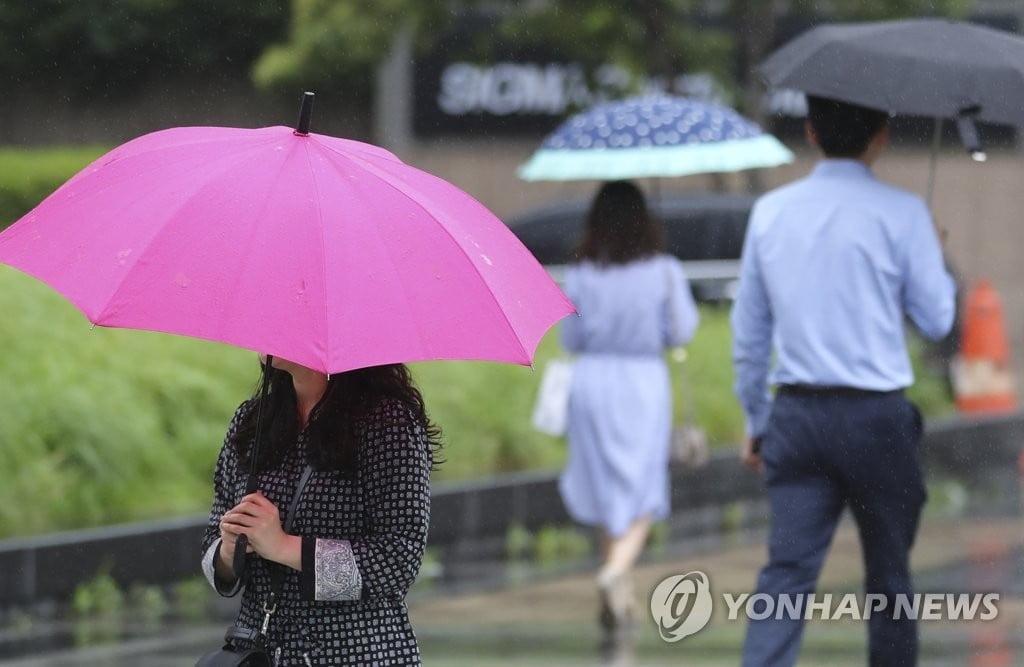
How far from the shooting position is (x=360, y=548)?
3424mm

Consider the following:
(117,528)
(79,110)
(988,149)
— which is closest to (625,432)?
(117,528)

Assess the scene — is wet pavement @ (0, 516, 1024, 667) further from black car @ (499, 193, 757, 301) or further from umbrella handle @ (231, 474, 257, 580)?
black car @ (499, 193, 757, 301)

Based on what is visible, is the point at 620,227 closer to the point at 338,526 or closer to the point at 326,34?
the point at 338,526

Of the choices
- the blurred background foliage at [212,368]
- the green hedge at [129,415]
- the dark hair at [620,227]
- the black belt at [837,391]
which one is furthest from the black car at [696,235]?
the black belt at [837,391]

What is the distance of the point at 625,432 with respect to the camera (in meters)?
8.30

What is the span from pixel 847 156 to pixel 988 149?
20.6 m

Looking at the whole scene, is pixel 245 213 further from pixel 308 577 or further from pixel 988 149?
pixel 988 149

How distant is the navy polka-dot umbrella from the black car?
7.92m

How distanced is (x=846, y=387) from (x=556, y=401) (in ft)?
10.8

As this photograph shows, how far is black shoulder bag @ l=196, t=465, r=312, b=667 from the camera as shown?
338cm

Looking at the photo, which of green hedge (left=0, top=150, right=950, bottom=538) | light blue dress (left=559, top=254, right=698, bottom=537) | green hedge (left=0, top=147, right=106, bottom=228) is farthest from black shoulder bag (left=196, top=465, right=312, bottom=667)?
green hedge (left=0, top=147, right=106, bottom=228)

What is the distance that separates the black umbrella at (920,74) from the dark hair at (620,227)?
2345 millimetres

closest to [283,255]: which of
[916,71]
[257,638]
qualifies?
[257,638]

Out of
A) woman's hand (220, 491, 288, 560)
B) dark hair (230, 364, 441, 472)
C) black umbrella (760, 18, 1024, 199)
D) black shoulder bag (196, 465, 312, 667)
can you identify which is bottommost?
black shoulder bag (196, 465, 312, 667)
